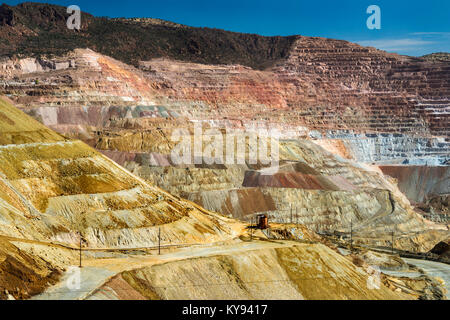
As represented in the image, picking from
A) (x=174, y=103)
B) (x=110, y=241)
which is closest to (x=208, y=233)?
(x=110, y=241)

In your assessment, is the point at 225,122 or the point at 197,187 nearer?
the point at 197,187

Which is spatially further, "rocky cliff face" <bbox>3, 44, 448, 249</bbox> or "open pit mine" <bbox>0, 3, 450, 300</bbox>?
"rocky cliff face" <bbox>3, 44, 448, 249</bbox>

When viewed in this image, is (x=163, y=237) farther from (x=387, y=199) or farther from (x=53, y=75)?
(x=53, y=75)

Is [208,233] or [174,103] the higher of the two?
[174,103]

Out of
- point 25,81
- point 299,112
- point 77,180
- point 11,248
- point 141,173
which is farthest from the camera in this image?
point 299,112

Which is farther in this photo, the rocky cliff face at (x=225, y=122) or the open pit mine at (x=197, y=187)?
the rocky cliff face at (x=225, y=122)

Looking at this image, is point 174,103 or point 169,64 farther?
point 169,64

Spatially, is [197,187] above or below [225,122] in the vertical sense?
below

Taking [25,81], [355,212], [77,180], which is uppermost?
[25,81]
